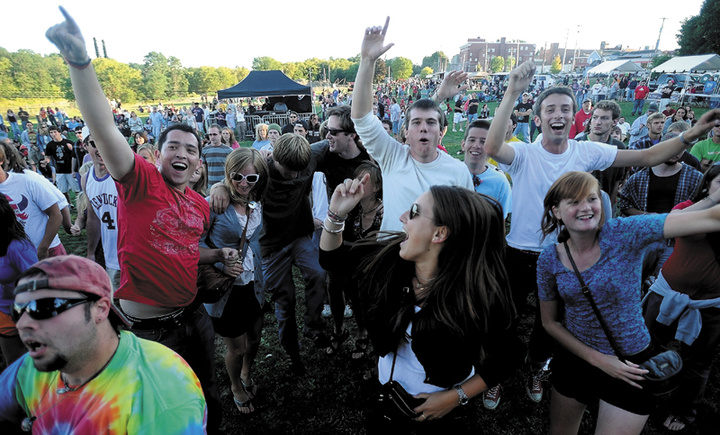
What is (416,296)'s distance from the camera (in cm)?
186

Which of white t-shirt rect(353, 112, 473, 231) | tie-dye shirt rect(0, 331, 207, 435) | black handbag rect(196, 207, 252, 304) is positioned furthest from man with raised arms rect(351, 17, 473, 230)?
tie-dye shirt rect(0, 331, 207, 435)

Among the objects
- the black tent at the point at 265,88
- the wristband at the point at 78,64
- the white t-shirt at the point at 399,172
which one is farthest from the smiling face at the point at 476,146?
the black tent at the point at 265,88

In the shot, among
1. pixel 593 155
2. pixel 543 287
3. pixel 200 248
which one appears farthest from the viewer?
pixel 593 155

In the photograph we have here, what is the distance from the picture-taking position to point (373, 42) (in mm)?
2445

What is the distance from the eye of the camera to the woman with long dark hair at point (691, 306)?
8.39 feet

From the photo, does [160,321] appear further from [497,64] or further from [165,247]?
[497,64]

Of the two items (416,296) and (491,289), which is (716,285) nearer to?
(491,289)

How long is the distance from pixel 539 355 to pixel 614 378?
1.23m

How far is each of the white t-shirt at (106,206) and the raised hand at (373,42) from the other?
2.98 metres

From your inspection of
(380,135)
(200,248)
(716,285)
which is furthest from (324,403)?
(716,285)

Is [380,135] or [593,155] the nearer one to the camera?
[380,135]

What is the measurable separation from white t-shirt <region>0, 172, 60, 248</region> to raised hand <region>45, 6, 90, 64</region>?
2.49 meters

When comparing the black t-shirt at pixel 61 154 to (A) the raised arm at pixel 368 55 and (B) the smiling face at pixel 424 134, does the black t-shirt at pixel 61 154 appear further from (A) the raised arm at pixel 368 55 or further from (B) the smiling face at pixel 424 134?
(B) the smiling face at pixel 424 134

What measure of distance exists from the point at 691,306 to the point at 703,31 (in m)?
54.1
